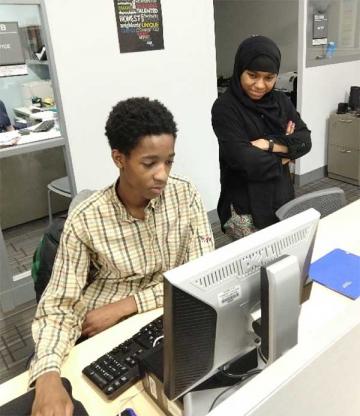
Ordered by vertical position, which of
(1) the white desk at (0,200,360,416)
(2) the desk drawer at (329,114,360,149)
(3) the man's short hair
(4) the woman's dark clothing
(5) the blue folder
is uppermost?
(3) the man's short hair

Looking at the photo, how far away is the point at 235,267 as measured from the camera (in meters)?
0.76

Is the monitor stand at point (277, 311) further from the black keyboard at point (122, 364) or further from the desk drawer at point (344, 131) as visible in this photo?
the desk drawer at point (344, 131)

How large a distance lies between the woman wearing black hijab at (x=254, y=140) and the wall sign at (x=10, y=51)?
1252mm

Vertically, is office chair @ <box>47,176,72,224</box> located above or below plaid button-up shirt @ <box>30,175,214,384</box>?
below

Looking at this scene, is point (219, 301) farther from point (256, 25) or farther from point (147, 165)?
point (256, 25)

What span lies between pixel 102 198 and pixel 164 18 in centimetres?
200

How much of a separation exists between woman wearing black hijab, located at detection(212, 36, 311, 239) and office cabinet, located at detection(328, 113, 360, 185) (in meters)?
2.30

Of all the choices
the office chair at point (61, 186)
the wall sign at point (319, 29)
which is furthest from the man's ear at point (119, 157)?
the wall sign at point (319, 29)

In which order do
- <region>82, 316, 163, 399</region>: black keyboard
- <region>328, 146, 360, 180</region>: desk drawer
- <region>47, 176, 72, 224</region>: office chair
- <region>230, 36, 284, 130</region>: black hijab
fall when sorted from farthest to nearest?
<region>328, 146, 360, 180</region>: desk drawer < <region>47, 176, 72, 224</region>: office chair < <region>230, 36, 284, 130</region>: black hijab < <region>82, 316, 163, 399</region>: black keyboard

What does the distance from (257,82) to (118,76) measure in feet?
3.90

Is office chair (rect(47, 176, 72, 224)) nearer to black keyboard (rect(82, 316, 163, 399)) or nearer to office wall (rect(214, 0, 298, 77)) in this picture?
black keyboard (rect(82, 316, 163, 399))

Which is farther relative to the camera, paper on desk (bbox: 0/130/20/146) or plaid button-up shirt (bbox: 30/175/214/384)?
paper on desk (bbox: 0/130/20/146)

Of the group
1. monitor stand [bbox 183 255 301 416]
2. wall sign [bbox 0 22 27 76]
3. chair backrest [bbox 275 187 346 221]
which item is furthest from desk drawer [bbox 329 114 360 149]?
monitor stand [bbox 183 255 301 416]

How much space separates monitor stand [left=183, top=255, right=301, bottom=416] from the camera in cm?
77
